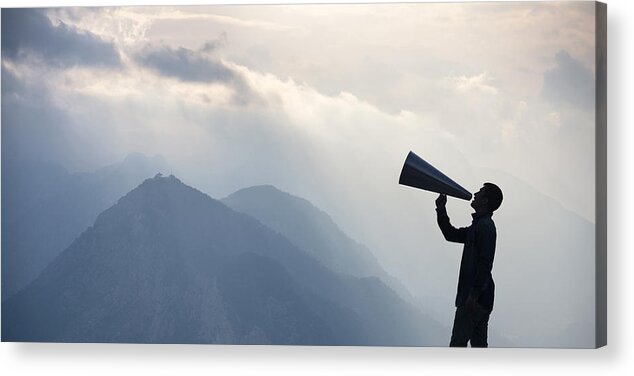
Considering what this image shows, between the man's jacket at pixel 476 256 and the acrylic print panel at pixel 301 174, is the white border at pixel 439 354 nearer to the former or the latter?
the acrylic print panel at pixel 301 174

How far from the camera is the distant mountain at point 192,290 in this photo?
8.23m

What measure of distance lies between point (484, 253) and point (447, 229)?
0.25 metres

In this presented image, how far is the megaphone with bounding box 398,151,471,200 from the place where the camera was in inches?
322

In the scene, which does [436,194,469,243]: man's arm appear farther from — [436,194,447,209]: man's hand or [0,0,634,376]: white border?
[0,0,634,376]: white border

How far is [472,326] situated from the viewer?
8.15 m

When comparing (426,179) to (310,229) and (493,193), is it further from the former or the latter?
(310,229)

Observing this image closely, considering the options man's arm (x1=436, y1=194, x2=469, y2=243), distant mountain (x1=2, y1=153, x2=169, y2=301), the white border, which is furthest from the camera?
distant mountain (x1=2, y1=153, x2=169, y2=301)

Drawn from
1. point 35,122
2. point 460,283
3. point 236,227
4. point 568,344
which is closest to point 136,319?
point 236,227

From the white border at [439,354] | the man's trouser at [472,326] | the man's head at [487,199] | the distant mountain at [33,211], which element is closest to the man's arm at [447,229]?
the man's head at [487,199]

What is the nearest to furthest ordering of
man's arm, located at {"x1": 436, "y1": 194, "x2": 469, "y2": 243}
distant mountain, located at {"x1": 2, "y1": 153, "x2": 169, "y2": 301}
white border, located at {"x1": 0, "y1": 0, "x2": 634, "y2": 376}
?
white border, located at {"x1": 0, "y1": 0, "x2": 634, "y2": 376} < man's arm, located at {"x1": 436, "y1": 194, "x2": 469, "y2": 243} < distant mountain, located at {"x1": 2, "y1": 153, "x2": 169, "y2": 301}

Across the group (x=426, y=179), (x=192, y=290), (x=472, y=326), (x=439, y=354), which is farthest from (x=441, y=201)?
(x=192, y=290)

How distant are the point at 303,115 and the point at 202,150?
0.63m

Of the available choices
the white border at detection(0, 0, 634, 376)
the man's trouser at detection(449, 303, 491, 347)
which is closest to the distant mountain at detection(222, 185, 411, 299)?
the man's trouser at detection(449, 303, 491, 347)

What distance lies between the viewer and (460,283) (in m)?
8.16
